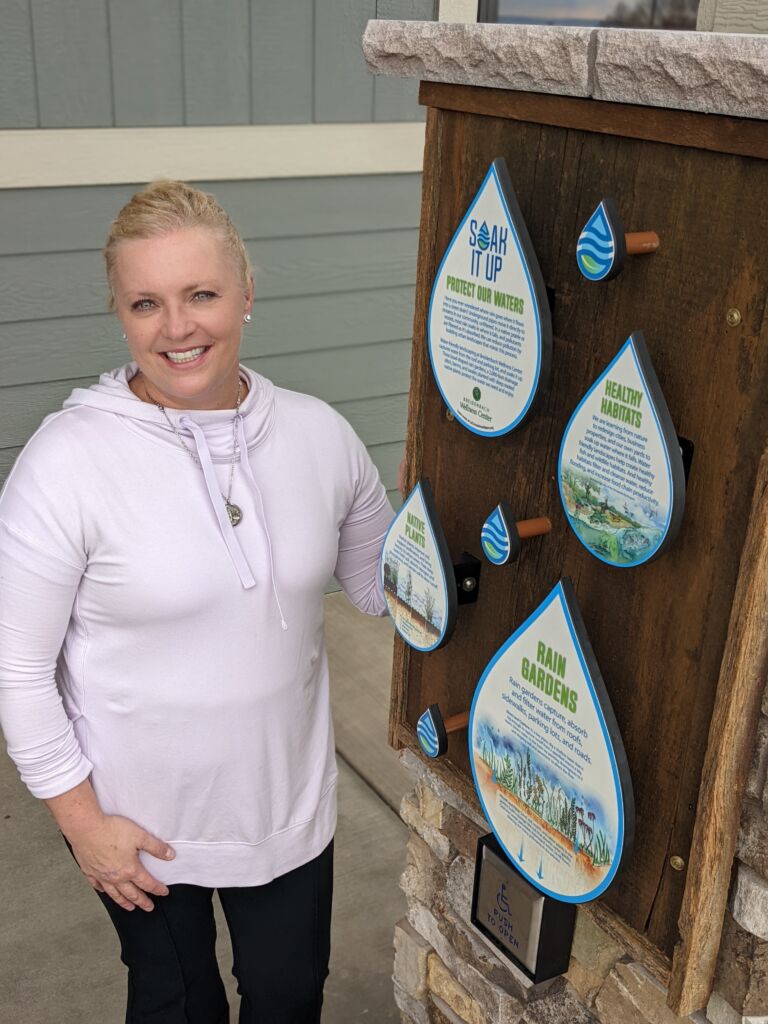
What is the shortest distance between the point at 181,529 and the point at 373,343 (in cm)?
250

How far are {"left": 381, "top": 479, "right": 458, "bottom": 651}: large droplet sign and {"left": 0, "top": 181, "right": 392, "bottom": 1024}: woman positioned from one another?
7.6 inches

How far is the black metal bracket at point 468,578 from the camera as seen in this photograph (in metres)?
1.56

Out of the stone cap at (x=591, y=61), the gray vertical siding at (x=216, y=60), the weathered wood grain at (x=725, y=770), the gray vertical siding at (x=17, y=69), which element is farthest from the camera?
the gray vertical siding at (x=216, y=60)

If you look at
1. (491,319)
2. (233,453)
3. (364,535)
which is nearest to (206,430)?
(233,453)

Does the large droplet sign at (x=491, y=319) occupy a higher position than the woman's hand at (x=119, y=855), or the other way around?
the large droplet sign at (x=491, y=319)

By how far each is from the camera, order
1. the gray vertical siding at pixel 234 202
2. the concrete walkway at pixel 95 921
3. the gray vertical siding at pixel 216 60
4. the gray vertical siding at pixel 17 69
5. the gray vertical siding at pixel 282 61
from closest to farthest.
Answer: the concrete walkway at pixel 95 921
the gray vertical siding at pixel 17 69
the gray vertical siding at pixel 234 202
the gray vertical siding at pixel 216 60
the gray vertical siding at pixel 282 61

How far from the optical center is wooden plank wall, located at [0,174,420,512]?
3393mm

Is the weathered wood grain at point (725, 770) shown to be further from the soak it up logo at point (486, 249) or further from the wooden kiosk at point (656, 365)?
the soak it up logo at point (486, 249)

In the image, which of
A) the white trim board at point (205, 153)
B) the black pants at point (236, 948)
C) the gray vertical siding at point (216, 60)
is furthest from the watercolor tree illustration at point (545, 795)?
the gray vertical siding at point (216, 60)

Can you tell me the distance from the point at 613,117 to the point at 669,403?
31 centimetres

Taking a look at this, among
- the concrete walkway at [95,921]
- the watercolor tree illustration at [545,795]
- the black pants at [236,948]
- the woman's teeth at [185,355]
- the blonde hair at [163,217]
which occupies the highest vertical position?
the blonde hair at [163,217]

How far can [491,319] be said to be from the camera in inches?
54.6

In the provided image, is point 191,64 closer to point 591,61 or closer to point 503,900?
point 591,61

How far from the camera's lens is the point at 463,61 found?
4.43 feet
